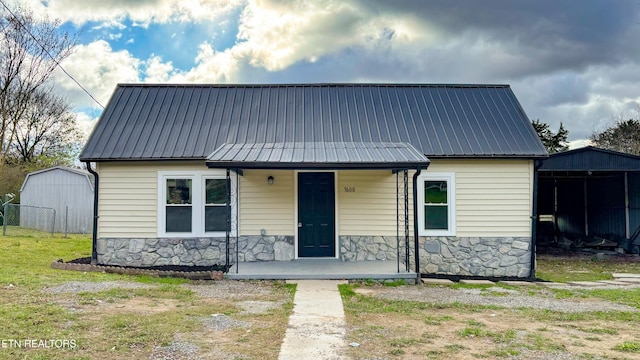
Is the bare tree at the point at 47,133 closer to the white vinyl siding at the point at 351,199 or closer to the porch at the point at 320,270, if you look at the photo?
the white vinyl siding at the point at 351,199

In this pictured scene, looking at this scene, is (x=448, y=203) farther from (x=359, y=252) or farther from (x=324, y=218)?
(x=324, y=218)

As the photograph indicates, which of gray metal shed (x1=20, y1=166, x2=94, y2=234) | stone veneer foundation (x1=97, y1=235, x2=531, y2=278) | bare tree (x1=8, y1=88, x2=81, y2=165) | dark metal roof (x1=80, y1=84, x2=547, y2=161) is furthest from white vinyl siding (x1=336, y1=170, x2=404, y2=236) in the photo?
bare tree (x1=8, y1=88, x2=81, y2=165)

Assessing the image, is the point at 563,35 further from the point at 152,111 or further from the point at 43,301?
the point at 43,301

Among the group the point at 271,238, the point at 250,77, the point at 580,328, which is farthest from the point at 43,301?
the point at 250,77

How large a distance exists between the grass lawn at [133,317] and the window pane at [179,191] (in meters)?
1.99

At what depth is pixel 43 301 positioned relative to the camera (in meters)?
5.83

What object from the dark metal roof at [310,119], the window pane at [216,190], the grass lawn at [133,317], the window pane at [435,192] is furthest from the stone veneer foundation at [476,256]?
the window pane at [216,190]

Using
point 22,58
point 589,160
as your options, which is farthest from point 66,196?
point 589,160

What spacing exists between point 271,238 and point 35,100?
73.8ft

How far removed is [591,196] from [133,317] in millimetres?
16874

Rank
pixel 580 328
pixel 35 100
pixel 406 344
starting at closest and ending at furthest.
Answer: pixel 406 344 < pixel 580 328 < pixel 35 100

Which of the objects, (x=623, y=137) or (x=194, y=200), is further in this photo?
(x=623, y=137)

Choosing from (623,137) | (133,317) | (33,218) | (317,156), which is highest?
(623,137)

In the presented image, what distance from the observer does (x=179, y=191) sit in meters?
9.57
